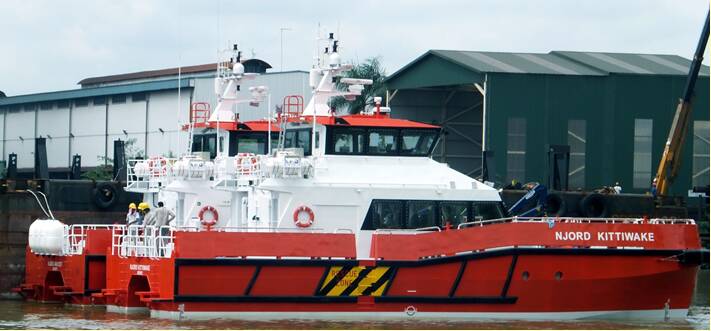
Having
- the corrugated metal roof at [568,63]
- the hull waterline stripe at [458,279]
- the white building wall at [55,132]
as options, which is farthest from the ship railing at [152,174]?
the white building wall at [55,132]

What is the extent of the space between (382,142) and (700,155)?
20281 mm

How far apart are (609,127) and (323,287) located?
20.2 metres

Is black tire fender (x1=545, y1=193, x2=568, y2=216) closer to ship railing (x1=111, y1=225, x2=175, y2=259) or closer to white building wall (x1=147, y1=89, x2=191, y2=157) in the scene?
ship railing (x1=111, y1=225, x2=175, y2=259)

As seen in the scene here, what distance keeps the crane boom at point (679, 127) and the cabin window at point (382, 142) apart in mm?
15094

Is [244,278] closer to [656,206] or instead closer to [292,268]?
[292,268]

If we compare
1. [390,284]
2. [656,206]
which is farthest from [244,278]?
[656,206]

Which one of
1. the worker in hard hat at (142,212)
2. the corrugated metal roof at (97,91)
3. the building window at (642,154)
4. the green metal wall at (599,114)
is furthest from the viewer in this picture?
the corrugated metal roof at (97,91)

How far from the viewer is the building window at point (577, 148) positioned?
41719 millimetres

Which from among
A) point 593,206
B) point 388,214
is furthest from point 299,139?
point 593,206

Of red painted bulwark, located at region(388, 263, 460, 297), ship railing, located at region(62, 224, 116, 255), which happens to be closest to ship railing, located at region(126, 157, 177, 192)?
ship railing, located at region(62, 224, 116, 255)

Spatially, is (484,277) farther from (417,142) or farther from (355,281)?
(417,142)

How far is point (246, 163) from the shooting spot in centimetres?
2508

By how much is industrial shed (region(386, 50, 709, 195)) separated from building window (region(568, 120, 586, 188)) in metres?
0.03

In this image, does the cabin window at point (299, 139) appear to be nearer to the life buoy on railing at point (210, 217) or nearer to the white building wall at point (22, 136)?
the life buoy on railing at point (210, 217)
